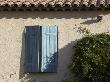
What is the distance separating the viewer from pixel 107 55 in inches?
574

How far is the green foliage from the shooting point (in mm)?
14492

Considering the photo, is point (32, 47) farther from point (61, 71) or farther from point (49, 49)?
point (61, 71)

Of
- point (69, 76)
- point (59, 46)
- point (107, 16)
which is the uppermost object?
point (107, 16)

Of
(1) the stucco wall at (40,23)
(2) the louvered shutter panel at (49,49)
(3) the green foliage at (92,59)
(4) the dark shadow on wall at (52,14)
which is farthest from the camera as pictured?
(4) the dark shadow on wall at (52,14)

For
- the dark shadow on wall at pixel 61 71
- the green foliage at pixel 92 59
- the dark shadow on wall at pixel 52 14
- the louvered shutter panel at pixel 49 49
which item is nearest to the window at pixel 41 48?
the louvered shutter panel at pixel 49 49

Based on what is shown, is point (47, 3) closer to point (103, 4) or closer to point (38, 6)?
point (38, 6)

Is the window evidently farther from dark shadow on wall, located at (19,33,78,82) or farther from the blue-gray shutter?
dark shadow on wall, located at (19,33,78,82)

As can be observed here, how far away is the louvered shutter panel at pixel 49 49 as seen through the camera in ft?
50.9

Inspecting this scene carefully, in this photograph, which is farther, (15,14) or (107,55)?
(15,14)

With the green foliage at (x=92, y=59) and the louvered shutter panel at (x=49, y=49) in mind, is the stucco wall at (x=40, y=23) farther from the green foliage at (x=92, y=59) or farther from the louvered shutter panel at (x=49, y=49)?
the green foliage at (x=92, y=59)

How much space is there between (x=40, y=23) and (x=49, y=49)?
108 cm

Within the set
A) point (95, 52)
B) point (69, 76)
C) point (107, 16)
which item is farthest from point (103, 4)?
point (69, 76)

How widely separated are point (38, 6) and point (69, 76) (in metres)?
2.84

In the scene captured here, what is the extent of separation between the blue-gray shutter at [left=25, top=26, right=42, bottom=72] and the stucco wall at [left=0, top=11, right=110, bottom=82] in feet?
0.75
